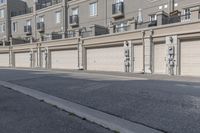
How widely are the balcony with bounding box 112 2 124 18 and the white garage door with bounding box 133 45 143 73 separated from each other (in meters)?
6.92

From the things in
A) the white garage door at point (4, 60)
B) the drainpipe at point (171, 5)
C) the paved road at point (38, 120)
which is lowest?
the paved road at point (38, 120)

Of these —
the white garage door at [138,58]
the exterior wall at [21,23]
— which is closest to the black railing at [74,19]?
Answer: the exterior wall at [21,23]

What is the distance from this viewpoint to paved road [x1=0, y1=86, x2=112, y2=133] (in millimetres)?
5770

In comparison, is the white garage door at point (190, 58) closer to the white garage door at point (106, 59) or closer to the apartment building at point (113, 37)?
the apartment building at point (113, 37)

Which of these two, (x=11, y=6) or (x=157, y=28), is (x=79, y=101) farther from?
(x=11, y=6)

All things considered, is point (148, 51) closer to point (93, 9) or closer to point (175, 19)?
point (175, 19)

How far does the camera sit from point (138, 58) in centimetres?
2383

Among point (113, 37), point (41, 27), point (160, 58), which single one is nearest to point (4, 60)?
point (41, 27)

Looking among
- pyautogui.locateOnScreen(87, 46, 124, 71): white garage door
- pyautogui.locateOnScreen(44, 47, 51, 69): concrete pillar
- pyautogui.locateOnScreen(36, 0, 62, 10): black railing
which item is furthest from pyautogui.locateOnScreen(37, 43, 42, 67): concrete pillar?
pyautogui.locateOnScreen(87, 46, 124, 71): white garage door

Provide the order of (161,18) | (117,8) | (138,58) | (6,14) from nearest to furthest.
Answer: (161,18), (138,58), (117,8), (6,14)

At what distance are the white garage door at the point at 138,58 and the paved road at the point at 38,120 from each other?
15.9 m

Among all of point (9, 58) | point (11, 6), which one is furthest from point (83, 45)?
point (11, 6)

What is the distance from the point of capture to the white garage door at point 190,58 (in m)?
19.4

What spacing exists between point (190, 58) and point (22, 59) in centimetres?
2838
